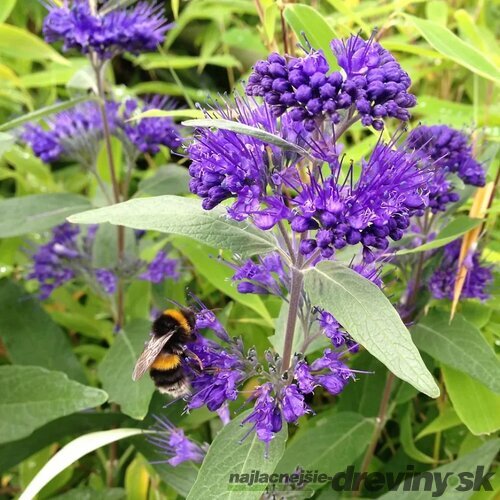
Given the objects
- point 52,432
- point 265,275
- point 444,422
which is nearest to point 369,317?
point 265,275

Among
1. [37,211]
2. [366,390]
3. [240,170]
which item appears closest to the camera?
[240,170]

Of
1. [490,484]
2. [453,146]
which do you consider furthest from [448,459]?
[453,146]

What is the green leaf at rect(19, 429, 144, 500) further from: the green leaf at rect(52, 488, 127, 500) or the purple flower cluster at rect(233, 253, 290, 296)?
the purple flower cluster at rect(233, 253, 290, 296)

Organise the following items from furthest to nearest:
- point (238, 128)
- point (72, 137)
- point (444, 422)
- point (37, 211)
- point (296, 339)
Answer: point (72, 137), point (37, 211), point (444, 422), point (296, 339), point (238, 128)

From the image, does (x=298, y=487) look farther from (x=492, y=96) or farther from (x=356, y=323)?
(x=492, y=96)

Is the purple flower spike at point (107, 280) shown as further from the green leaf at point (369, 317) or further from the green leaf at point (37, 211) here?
the green leaf at point (369, 317)

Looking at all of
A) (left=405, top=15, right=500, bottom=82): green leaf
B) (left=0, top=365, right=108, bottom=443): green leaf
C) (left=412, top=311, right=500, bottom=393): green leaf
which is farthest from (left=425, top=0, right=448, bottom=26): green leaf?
(left=0, top=365, right=108, bottom=443): green leaf

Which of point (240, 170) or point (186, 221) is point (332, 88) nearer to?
point (240, 170)
